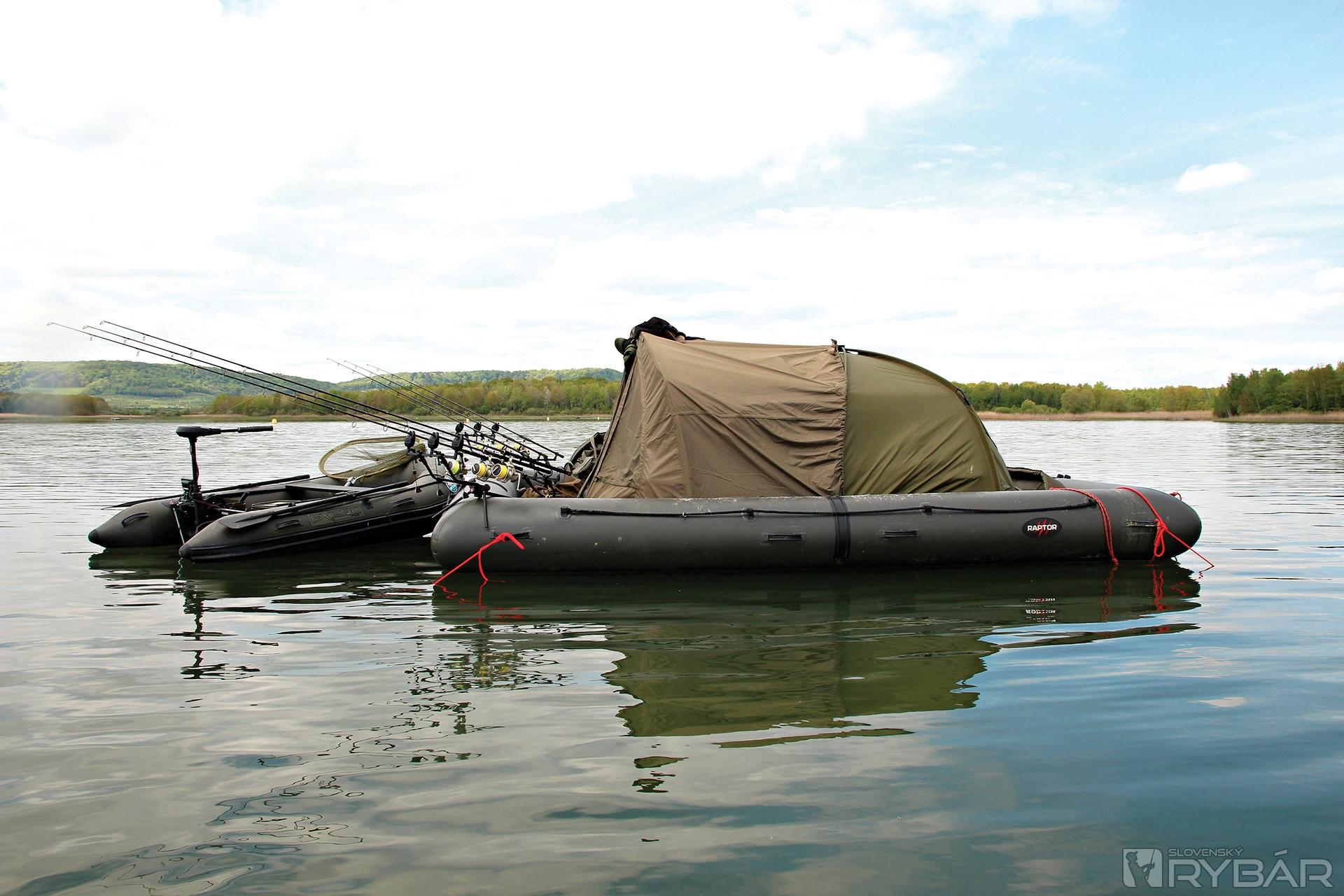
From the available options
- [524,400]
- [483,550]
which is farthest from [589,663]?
[524,400]

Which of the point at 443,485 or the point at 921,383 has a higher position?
the point at 921,383

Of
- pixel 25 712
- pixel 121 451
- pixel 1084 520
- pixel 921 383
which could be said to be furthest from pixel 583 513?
pixel 121 451

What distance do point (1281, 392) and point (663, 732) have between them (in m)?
82.8

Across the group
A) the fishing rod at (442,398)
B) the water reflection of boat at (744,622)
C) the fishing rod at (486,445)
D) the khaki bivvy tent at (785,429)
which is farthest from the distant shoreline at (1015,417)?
the water reflection of boat at (744,622)

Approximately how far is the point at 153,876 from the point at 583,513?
5674 mm

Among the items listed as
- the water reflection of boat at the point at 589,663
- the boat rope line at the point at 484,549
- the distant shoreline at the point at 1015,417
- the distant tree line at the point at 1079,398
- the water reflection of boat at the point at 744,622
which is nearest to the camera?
the water reflection of boat at the point at 589,663

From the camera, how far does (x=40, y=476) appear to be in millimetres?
20141

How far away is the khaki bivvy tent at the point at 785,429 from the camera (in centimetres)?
912

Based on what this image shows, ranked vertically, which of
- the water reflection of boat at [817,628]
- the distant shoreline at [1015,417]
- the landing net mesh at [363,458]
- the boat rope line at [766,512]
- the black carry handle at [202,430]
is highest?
the distant shoreline at [1015,417]

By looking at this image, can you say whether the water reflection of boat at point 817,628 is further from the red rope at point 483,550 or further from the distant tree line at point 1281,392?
the distant tree line at point 1281,392

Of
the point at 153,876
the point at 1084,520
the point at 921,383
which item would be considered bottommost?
the point at 153,876

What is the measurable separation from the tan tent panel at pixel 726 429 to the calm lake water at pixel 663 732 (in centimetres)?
110

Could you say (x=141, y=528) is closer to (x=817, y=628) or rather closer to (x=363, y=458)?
(x=363, y=458)

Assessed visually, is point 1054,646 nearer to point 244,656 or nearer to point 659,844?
point 659,844
